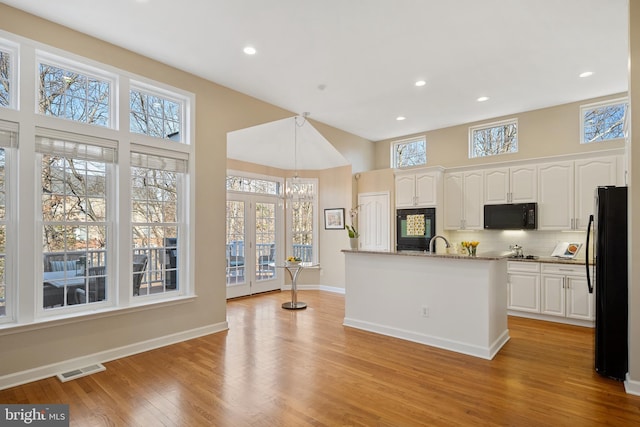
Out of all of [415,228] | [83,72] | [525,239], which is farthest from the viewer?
[415,228]

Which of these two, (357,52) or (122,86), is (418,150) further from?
(122,86)

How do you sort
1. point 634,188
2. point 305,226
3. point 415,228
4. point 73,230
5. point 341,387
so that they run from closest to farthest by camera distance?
point 634,188
point 341,387
point 73,230
point 415,228
point 305,226

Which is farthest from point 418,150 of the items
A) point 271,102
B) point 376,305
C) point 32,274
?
point 32,274

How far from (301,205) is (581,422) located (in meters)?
5.92

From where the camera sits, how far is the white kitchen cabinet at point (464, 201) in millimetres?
5902

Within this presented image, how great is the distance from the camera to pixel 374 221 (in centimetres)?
698

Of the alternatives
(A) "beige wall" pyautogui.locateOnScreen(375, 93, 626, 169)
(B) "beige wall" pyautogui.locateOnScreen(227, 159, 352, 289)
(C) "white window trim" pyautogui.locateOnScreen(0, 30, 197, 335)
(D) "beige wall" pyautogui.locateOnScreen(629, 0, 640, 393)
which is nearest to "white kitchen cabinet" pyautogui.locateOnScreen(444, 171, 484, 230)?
(A) "beige wall" pyautogui.locateOnScreen(375, 93, 626, 169)

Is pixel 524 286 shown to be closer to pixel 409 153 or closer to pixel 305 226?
pixel 409 153

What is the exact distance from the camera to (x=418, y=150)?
7223mm

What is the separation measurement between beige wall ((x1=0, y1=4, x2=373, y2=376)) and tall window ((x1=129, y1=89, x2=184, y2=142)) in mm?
226

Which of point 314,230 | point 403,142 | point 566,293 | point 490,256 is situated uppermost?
point 403,142

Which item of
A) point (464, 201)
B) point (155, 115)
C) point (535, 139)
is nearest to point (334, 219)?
point (464, 201)

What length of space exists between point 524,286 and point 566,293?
1.69ft

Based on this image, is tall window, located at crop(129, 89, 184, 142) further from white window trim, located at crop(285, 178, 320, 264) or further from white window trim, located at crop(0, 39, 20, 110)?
white window trim, located at crop(285, 178, 320, 264)
